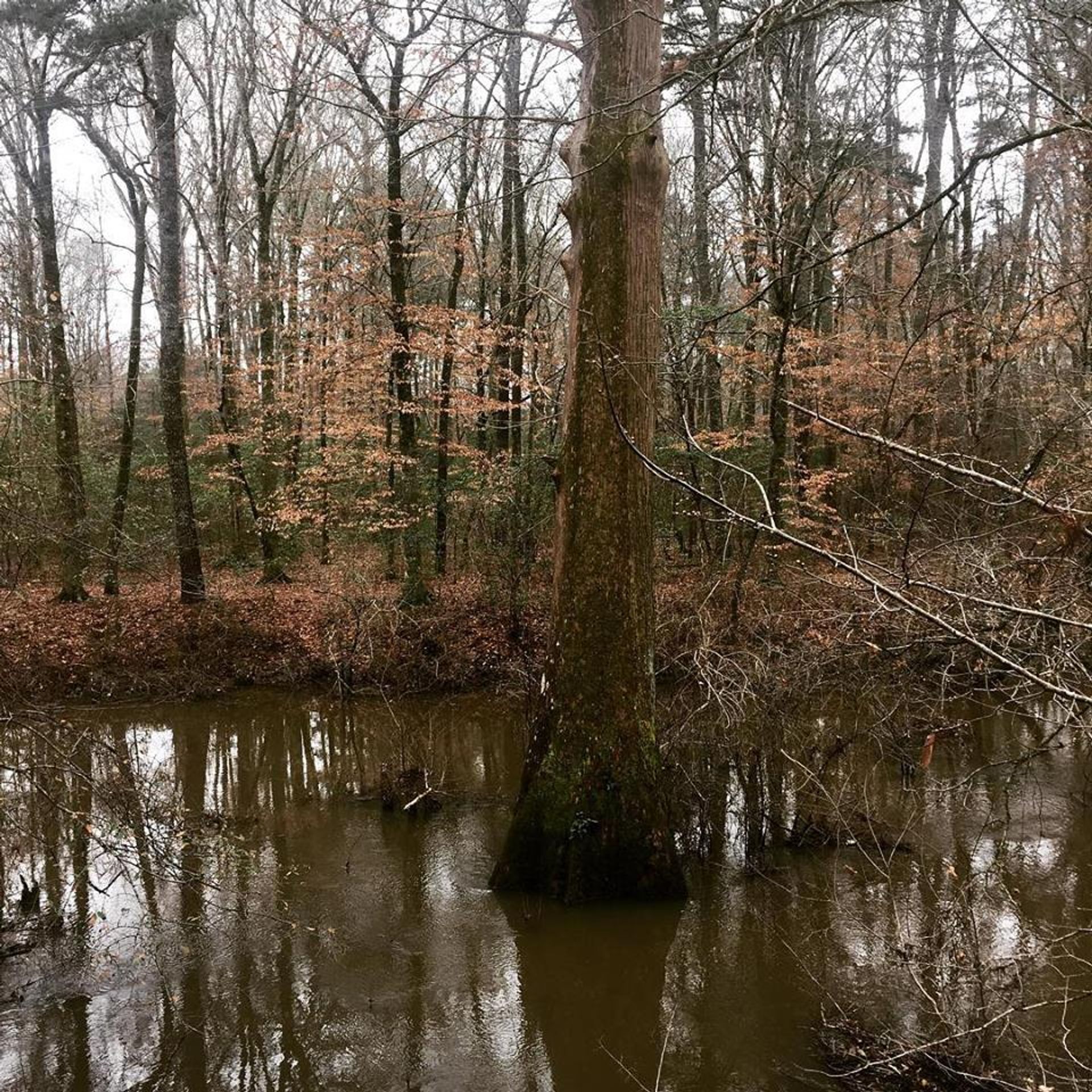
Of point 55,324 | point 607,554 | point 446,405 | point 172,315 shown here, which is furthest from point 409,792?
point 55,324

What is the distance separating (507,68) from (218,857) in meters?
16.1

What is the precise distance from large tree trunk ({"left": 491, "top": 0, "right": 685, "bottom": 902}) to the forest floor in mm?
4601

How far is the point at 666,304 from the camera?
570 inches

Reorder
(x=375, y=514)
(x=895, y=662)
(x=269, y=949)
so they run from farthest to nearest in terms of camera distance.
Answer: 1. (x=375, y=514)
2. (x=895, y=662)
3. (x=269, y=949)

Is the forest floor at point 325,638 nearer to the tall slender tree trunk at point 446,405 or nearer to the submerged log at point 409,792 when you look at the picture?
the tall slender tree trunk at point 446,405

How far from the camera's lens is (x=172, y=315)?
13.4 meters

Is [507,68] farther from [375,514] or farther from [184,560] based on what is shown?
[184,560]

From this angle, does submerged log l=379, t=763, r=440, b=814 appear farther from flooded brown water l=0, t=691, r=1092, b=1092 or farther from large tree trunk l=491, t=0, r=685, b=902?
large tree trunk l=491, t=0, r=685, b=902

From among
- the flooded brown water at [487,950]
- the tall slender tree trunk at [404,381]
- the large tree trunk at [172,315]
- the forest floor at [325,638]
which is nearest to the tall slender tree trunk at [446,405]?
the tall slender tree trunk at [404,381]

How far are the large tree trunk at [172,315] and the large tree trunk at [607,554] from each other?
31.3 feet

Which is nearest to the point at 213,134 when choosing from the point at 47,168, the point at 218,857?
the point at 47,168

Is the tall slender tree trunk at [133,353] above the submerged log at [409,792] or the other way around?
above

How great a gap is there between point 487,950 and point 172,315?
39.9 feet

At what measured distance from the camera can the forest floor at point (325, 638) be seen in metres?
11.0
